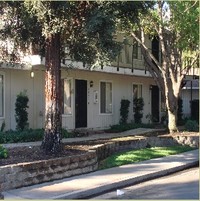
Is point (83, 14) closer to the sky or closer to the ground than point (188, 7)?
closer to the ground

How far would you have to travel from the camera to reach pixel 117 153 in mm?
13859

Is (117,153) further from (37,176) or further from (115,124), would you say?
(115,124)

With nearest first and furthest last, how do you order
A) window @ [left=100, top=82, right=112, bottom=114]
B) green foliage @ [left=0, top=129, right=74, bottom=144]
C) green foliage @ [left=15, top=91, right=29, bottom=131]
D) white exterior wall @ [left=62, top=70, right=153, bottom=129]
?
1. green foliage @ [left=0, top=129, right=74, bottom=144]
2. green foliage @ [left=15, top=91, right=29, bottom=131]
3. white exterior wall @ [left=62, top=70, right=153, bottom=129]
4. window @ [left=100, top=82, right=112, bottom=114]

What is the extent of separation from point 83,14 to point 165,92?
9539 millimetres

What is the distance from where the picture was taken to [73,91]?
19.9 m

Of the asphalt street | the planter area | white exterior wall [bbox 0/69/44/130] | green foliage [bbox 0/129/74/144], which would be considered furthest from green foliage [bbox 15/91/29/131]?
the asphalt street

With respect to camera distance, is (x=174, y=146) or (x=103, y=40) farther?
(x=174, y=146)

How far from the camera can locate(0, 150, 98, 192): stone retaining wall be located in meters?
9.01

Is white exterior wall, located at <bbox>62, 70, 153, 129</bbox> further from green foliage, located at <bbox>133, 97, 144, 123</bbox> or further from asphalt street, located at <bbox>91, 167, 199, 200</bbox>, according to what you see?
asphalt street, located at <bbox>91, 167, 199, 200</bbox>

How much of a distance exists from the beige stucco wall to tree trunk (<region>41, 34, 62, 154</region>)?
12.8 feet

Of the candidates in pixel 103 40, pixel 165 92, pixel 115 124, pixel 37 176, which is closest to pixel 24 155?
pixel 37 176

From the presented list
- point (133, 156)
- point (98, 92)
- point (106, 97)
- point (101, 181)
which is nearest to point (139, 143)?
point (133, 156)

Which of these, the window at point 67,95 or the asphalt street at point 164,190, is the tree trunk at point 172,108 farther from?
the asphalt street at point 164,190

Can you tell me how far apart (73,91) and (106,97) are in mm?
2787
